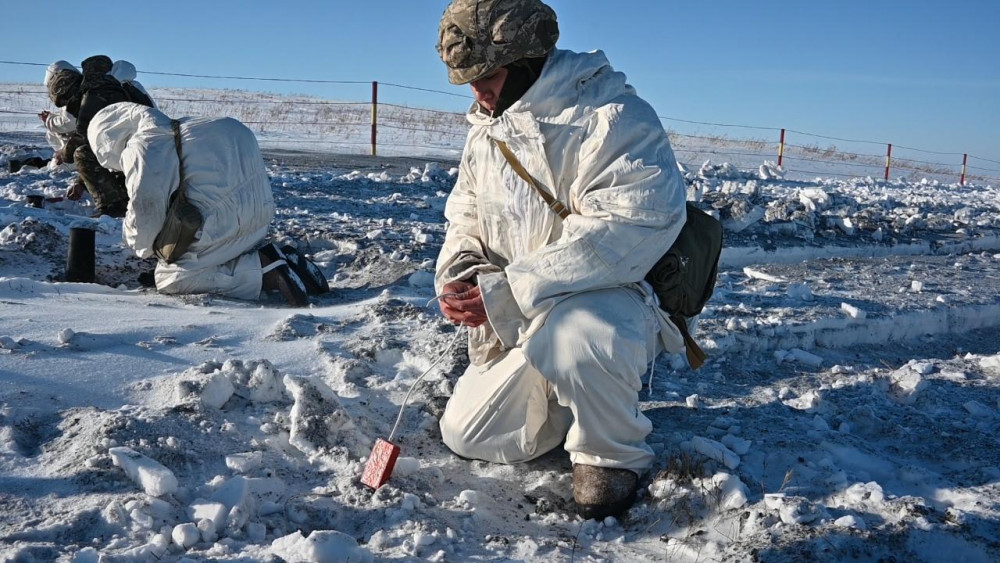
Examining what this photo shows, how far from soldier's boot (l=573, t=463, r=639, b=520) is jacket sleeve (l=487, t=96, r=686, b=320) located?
534 millimetres

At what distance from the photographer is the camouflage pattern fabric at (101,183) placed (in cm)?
620

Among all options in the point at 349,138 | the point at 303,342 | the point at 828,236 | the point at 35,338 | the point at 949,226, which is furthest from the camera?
the point at 349,138

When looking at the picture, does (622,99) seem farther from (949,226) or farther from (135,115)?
(949,226)

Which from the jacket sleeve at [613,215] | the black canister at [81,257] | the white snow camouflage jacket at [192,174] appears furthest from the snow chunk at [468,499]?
the black canister at [81,257]

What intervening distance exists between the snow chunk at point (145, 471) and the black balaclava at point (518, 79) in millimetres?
1511

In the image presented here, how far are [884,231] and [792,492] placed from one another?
656 centimetres

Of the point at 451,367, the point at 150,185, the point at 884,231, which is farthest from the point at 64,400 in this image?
the point at 884,231

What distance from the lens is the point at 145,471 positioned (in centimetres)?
227

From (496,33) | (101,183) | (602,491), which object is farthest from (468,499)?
(101,183)

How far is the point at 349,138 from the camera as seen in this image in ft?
61.3

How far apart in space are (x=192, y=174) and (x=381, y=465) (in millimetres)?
2760

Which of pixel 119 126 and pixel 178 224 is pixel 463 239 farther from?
pixel 119 126

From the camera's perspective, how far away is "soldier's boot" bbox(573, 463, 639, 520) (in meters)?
2.52

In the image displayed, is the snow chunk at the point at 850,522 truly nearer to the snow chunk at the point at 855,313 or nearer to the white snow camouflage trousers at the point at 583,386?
the white snow camouflage trousers at the point at 583,386
